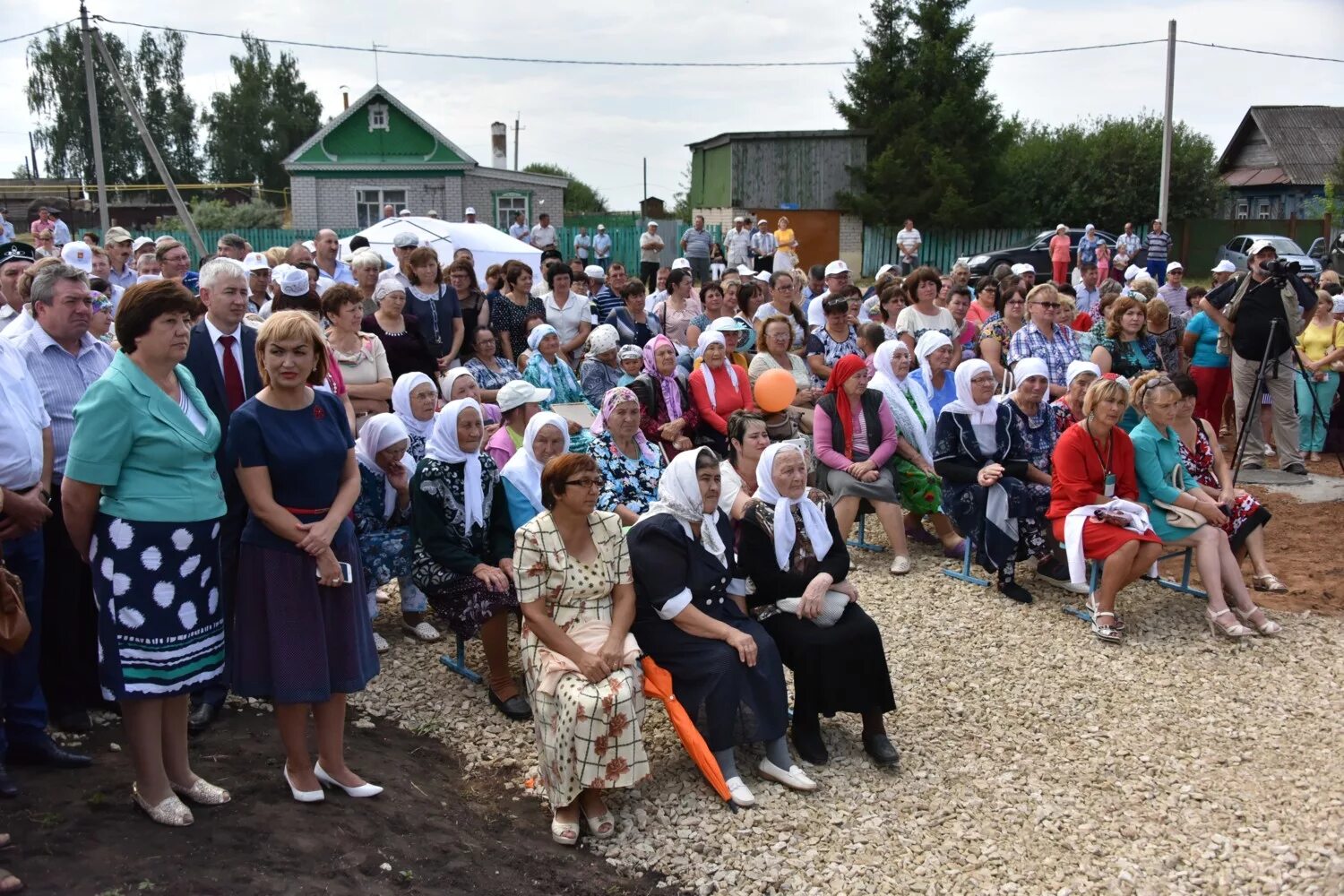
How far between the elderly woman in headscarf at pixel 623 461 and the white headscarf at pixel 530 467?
26.3 inches

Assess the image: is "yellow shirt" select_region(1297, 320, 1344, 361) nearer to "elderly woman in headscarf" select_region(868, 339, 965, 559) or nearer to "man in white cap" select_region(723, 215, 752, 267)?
"elderly woman in headscarf" select_region(868, 339, 965, 559)

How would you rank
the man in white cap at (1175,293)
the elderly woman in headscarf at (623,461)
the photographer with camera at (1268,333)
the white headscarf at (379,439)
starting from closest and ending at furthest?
1. the white headscarf at (379,439)
2. the elderly woman in headscarf at (623,461)
3. the photographer with camera at (1268,333)
4. the man in white cap at (1175,293)

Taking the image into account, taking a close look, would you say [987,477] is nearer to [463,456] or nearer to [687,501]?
[687,501]

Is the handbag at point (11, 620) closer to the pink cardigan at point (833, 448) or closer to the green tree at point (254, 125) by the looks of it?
the pink cardigan at point (833, 448)

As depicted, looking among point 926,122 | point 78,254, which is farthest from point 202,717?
point 926,122

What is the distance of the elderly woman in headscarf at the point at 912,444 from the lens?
7.79m

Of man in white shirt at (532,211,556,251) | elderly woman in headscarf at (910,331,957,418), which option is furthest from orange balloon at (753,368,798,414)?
man in white shirt at (532,211,556,251)

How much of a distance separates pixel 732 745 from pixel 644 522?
→ 973mm

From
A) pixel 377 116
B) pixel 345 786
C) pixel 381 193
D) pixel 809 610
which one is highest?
pixel 377 116

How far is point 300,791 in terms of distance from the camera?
4086mm

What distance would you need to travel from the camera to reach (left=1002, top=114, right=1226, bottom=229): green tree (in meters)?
34.4

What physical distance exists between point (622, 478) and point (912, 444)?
2544 mm

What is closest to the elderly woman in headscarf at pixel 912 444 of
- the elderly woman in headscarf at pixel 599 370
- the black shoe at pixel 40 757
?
the elderly woman in headscarf at pixel 599 370

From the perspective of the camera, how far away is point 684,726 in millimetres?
4656
